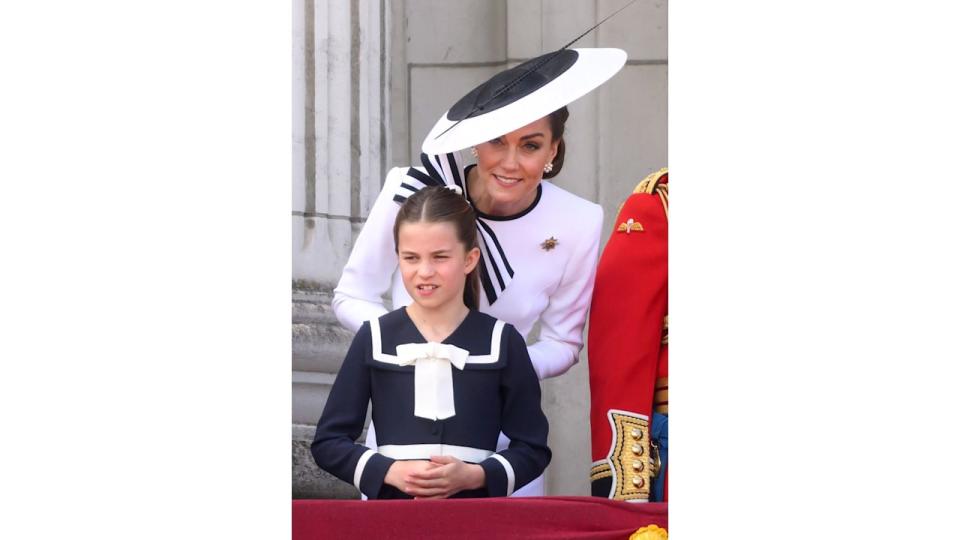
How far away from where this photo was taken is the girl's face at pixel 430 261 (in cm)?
445

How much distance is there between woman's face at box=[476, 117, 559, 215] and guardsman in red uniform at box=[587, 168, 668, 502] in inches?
9.5

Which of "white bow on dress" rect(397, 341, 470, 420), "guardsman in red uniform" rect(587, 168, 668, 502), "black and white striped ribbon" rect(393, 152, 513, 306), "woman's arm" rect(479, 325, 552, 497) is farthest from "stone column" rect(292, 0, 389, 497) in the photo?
"guardsman in red uniform" rect(587, 168, 668, 502)

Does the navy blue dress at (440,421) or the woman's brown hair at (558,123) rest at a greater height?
the woman's brown hair at (558,123)

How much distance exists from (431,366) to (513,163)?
516 mm

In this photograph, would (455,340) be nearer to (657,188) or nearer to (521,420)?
(521,420)

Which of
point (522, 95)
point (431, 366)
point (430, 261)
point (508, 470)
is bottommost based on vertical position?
A: point (508, 470)

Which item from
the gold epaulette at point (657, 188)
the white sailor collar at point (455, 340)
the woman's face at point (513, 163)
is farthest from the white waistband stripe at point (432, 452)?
the gold epaulette at point (657, 188)

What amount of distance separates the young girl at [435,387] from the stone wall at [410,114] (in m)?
0.30

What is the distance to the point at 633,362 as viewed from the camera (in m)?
4.64

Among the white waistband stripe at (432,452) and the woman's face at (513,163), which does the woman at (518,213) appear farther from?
the white waistband stripe at (432,452)
